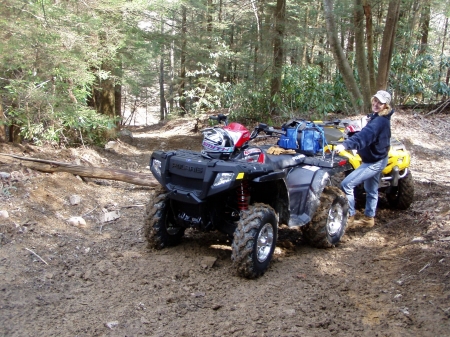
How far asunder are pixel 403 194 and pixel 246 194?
11.4ft

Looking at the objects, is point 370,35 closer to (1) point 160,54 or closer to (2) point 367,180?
(1) point 160,54

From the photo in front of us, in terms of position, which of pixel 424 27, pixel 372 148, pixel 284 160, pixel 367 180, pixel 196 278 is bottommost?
pixel 196 278

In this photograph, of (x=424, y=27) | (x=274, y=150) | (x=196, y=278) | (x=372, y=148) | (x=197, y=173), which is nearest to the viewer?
(x=197, y=173)

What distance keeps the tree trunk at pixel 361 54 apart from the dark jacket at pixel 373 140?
8.17m

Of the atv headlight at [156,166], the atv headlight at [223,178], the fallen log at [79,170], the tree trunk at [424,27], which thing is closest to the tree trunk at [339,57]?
the tree trunk at [424,27]

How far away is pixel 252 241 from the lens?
14.8ft

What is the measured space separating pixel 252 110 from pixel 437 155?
6782 mm

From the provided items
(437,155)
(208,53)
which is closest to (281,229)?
(437,155)

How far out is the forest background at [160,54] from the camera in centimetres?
799

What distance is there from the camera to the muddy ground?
3771mm

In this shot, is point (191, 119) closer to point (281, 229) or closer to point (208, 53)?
point (208, 53)

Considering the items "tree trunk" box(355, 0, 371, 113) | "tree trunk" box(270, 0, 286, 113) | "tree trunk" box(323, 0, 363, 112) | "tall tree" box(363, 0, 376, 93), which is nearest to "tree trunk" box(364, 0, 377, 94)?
"tall tree" box(363, 0, 376, 93)

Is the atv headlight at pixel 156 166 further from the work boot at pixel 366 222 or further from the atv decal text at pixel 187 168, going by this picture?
the work boot at pixel 366 222

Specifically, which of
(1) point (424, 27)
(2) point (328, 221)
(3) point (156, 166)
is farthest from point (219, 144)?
(1) point (424, 27)
